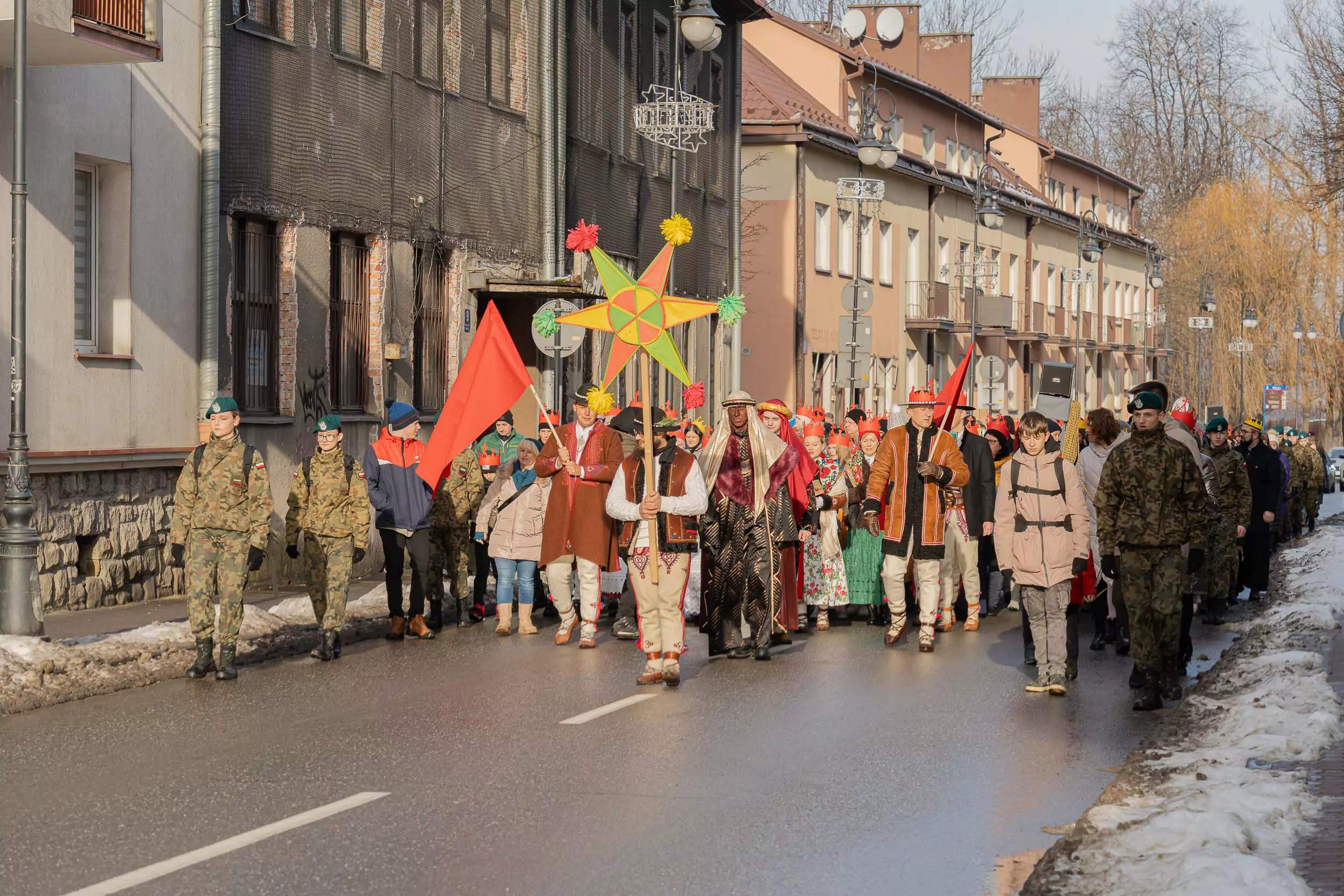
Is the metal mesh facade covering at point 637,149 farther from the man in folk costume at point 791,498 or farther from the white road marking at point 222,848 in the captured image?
the white road marking at point 222,848

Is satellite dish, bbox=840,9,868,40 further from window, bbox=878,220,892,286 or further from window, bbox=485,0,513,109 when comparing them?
window, bbox=485,0,513,109

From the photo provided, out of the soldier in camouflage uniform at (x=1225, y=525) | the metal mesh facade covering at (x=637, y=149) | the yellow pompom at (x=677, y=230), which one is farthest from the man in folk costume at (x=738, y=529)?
the metal mesh facade covering at (x=637, y=149)

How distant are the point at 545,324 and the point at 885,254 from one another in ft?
94.2

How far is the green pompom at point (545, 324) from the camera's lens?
22.3 metres

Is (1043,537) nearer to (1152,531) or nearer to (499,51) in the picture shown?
(1152,531)

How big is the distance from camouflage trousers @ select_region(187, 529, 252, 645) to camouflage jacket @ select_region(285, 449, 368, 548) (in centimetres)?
114

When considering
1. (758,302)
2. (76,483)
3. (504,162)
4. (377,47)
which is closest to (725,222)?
(758,302)

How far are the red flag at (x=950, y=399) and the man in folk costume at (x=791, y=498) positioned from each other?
4.06 ft

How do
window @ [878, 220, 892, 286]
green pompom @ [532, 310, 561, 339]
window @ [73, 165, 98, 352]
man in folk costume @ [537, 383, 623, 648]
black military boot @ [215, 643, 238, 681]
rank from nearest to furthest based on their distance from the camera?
1. black military boot @ [215, 643, 238, 681]
2. man in folk costume @ [537, 383, 623, 648]
3. window @ [73, 165, 98, 352]
4. green pompom @ [532, 310, 561, 339]
5. window @ [878, 220, 892, 286]

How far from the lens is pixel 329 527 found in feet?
45.9

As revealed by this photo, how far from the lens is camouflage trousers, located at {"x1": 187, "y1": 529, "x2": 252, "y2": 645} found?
12789 mm

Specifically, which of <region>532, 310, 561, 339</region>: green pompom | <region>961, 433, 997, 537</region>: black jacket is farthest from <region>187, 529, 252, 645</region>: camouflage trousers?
<region>532, 310, 561, 339</region>: green pompom

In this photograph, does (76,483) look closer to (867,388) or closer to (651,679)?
(651,679)

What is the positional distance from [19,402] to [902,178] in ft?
128
